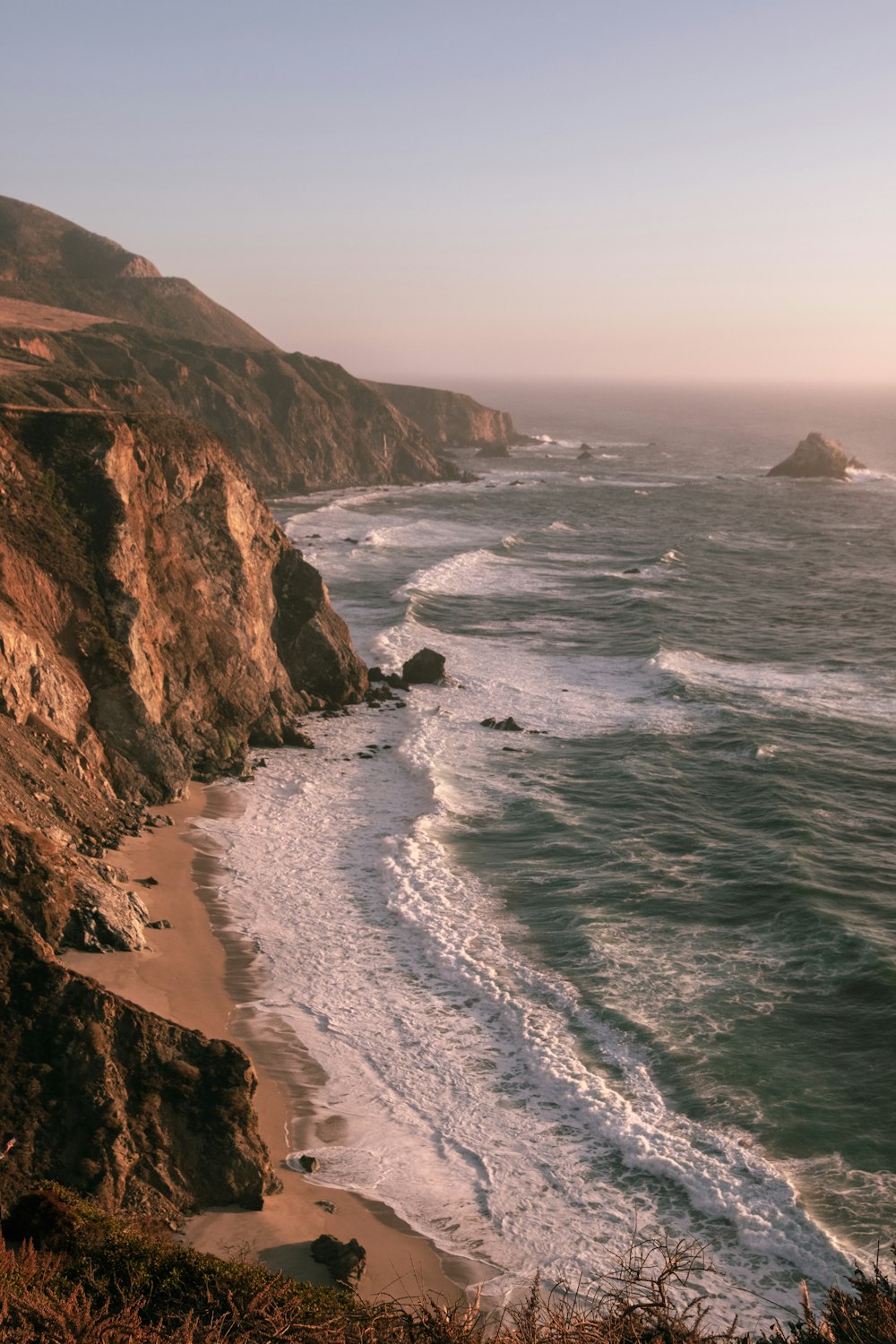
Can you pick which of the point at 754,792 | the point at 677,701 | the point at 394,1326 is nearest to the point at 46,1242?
the point at 394,1326

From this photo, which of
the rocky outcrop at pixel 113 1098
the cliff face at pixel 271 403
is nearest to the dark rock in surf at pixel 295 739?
the rocky outcrop at pixel 113 1098

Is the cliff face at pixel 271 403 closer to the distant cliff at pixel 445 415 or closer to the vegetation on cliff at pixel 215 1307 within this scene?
the distant cliff at pixel 445 415

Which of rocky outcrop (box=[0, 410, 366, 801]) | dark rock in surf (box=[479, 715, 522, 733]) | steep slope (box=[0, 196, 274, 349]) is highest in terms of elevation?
steep slope (box=[0, 196, 274, 349])

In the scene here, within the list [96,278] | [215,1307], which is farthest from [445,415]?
[215,1307]

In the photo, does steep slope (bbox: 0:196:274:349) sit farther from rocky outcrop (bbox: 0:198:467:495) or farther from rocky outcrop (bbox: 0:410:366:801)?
rocky outcrop (bbox: 0:410:366:801)

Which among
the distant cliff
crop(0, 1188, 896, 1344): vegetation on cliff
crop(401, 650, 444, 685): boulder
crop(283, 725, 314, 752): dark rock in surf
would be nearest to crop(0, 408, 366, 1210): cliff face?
crop(283, 725, 314, 752): dark rock in surf

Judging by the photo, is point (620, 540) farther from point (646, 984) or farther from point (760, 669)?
point (646, 984)

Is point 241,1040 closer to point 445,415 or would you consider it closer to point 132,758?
point 132,758
